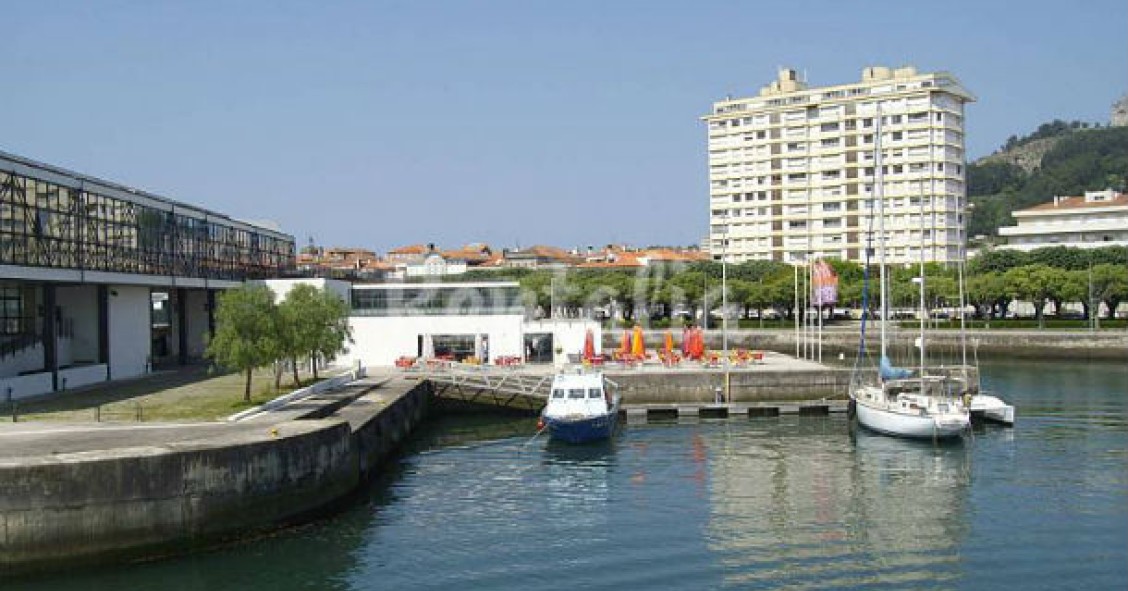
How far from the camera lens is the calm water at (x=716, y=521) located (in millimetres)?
27844

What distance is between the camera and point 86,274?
5059 centimetres

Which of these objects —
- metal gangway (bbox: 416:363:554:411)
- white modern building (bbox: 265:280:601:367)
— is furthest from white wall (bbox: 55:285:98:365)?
metal gangway (bbox: 416:363:554:411)

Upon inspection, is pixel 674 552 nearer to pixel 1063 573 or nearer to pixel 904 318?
pixel 1063 573

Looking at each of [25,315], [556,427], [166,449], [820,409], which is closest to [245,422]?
[166,449]

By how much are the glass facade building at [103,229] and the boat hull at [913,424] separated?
38469 mm

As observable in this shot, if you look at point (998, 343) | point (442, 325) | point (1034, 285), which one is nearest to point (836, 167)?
point (1034, 285)

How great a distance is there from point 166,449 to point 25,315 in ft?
96.6

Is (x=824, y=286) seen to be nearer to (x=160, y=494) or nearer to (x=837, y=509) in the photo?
(x=837, y=509)

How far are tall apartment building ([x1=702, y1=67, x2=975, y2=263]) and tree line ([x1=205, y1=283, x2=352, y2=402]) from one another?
9120 cm

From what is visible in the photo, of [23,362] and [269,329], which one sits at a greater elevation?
[269,329]

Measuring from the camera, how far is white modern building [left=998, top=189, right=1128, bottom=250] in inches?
5659

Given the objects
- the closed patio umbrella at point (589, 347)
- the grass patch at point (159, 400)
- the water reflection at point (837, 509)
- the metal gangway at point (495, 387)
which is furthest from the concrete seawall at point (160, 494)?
the closed patio umbrella at point (589, 347)

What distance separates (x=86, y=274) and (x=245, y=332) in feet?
33.7

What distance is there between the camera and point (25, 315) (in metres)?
54.2
